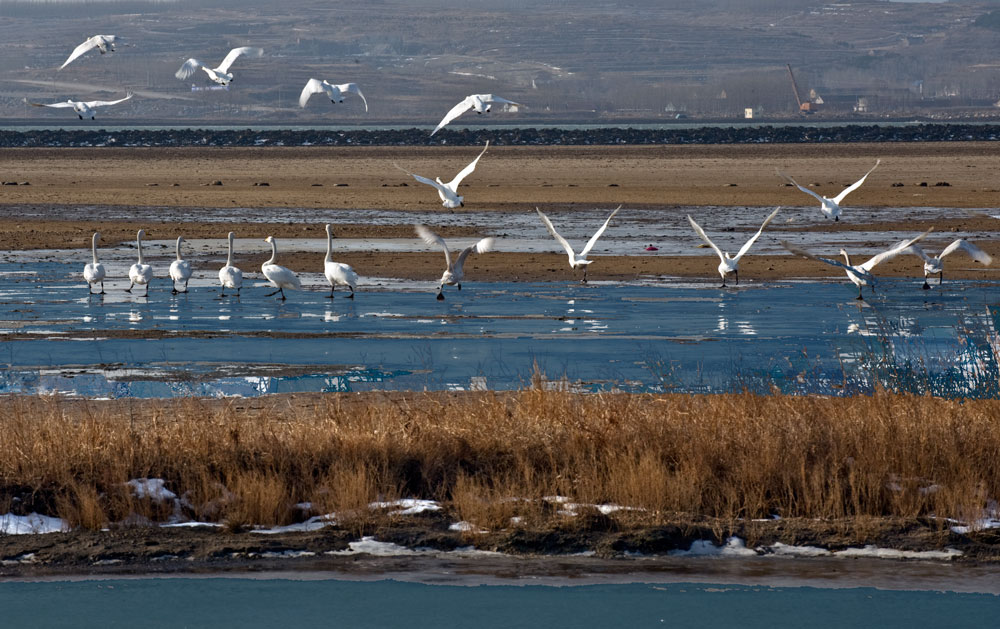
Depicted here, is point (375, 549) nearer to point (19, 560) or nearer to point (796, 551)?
point (19, 560)

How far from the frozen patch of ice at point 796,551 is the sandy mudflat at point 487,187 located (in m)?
14.7

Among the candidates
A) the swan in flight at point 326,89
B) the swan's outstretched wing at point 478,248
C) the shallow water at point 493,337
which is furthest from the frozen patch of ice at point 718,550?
the swan in flight at point 326,89

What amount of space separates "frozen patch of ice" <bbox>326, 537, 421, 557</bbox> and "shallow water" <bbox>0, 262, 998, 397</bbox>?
3.15m

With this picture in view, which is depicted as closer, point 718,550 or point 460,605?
point 460,605

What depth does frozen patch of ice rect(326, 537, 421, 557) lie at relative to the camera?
401 inches

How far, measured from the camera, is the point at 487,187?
4825cm

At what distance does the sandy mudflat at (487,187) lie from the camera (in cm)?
2773

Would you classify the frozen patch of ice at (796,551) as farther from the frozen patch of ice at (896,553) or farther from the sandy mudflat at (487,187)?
the sandy mudflat at (487,187)

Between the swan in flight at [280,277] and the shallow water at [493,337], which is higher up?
the swan in flight at [280,277]

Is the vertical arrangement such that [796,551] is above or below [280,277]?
below

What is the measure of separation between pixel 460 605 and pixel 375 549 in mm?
1151

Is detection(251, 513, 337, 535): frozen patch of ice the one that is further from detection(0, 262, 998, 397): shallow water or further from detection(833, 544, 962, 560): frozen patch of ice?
detection(833, 544, 962, 560): frozen patch of ice

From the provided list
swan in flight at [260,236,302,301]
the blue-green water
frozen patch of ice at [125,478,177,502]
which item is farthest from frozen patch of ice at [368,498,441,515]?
swan in flight at [260,236,302,301]

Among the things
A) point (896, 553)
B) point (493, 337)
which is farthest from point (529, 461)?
point (493, 337)
